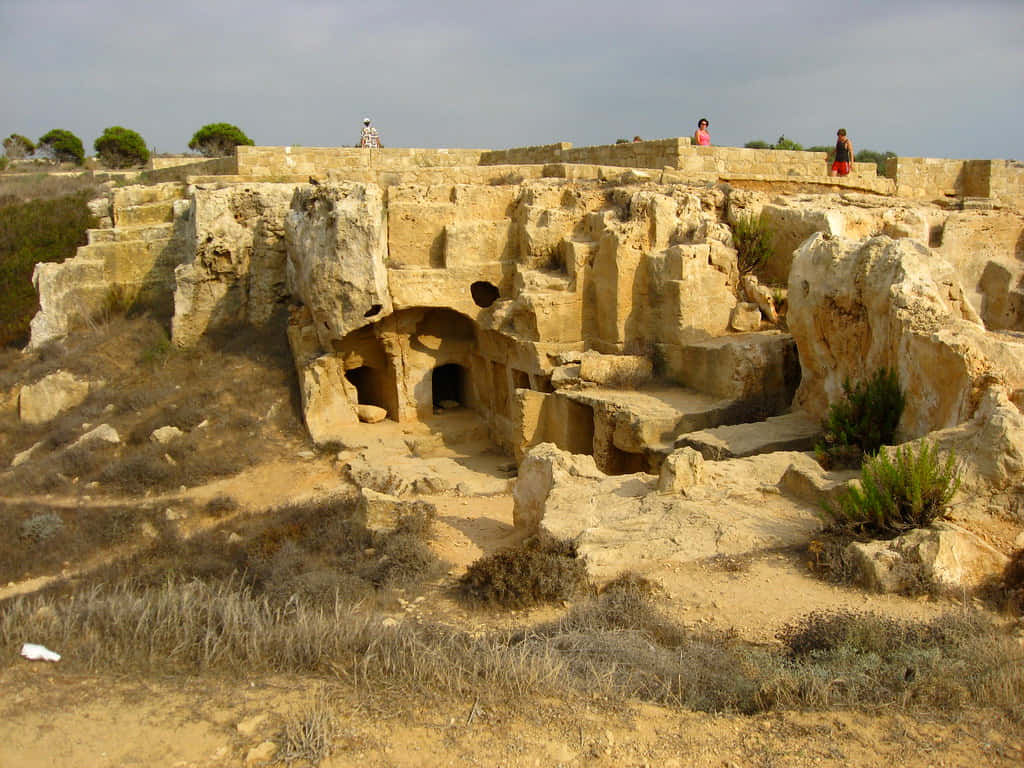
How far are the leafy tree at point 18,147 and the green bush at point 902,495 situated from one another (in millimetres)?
36845

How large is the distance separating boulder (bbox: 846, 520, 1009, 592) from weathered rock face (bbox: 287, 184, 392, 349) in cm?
825

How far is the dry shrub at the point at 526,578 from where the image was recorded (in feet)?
17.4

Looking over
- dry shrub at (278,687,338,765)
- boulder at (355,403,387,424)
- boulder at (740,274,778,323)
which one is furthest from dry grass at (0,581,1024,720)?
boulder at (355,403,387,424)

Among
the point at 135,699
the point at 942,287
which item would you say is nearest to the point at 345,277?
the point at 942,287

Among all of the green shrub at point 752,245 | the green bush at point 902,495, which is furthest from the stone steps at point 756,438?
the green shrub at point 752,245

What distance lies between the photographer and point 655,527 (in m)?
5.85

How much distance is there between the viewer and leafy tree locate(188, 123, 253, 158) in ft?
110

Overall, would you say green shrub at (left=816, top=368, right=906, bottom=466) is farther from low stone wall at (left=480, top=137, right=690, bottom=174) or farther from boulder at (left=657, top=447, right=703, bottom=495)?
low stone wall at (left=480, top=137, right=690, bottom=174)

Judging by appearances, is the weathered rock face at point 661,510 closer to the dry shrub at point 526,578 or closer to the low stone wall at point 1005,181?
the dry shrub at point 526,578

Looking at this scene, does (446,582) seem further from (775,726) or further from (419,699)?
(775,726)

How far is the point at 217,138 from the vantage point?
33.9 meters

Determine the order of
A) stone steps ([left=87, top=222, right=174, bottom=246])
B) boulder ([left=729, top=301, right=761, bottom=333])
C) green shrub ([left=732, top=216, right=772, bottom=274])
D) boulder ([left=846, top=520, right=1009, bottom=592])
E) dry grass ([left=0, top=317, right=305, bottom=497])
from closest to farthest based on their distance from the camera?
boulder ([left=846, top=520, right=1009, bottom=592]) → boulder ([left=729, top=301, right=761, bottom=333]) → dry grass ([left=0, top=317, right=305, bottom=497]) → green shrub ([left=732, top=216, right=772, bottom=274]) → stone steps ([left=87, top=222, right=174, bottom=246])

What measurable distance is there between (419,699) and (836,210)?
969cm

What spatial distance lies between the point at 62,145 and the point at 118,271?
977 inches
